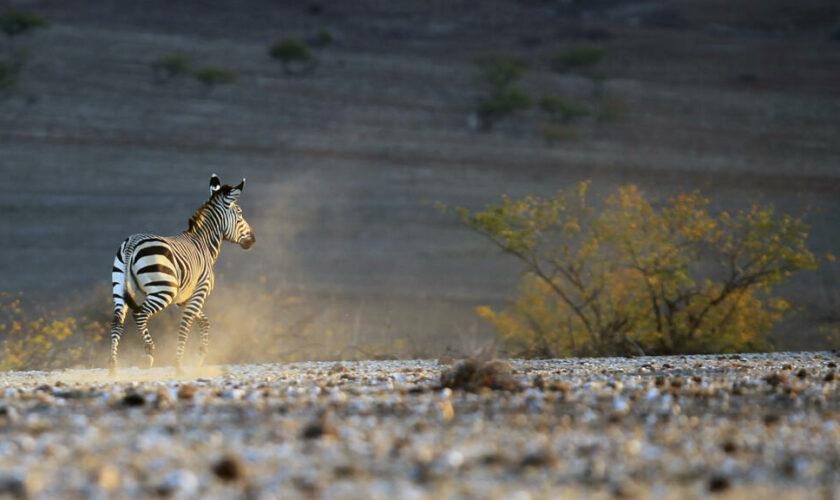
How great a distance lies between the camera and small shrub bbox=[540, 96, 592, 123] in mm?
58250

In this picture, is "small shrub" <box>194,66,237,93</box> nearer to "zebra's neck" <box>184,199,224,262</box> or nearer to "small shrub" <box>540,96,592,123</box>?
"small shrub" <box>540,96,592,123</box>

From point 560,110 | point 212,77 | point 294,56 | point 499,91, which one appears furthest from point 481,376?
point 294,56

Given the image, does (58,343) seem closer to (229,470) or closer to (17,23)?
(229,470)

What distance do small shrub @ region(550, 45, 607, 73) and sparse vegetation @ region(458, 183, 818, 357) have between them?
57.0 metres

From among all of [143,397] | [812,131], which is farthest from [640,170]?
[143,397]

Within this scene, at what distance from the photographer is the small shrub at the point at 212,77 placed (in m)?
57.6

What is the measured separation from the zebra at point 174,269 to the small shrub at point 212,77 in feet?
Result: 149

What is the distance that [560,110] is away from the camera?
2293 inches

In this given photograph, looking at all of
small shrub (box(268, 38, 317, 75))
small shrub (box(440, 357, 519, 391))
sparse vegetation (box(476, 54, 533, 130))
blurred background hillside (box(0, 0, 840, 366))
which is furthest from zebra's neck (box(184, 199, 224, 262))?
small shrub (box(268, 38, 317, 75))

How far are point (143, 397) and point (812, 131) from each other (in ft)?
173

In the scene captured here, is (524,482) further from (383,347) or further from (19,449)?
(383,347)

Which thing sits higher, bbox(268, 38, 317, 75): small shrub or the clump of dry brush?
bbox(268, 38, 317, 75): small shrub

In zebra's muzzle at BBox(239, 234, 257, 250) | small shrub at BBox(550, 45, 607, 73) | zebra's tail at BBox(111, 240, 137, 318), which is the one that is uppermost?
small shrub at BBox(550, 45, 607, 73)

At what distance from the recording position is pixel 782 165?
47.8 m
